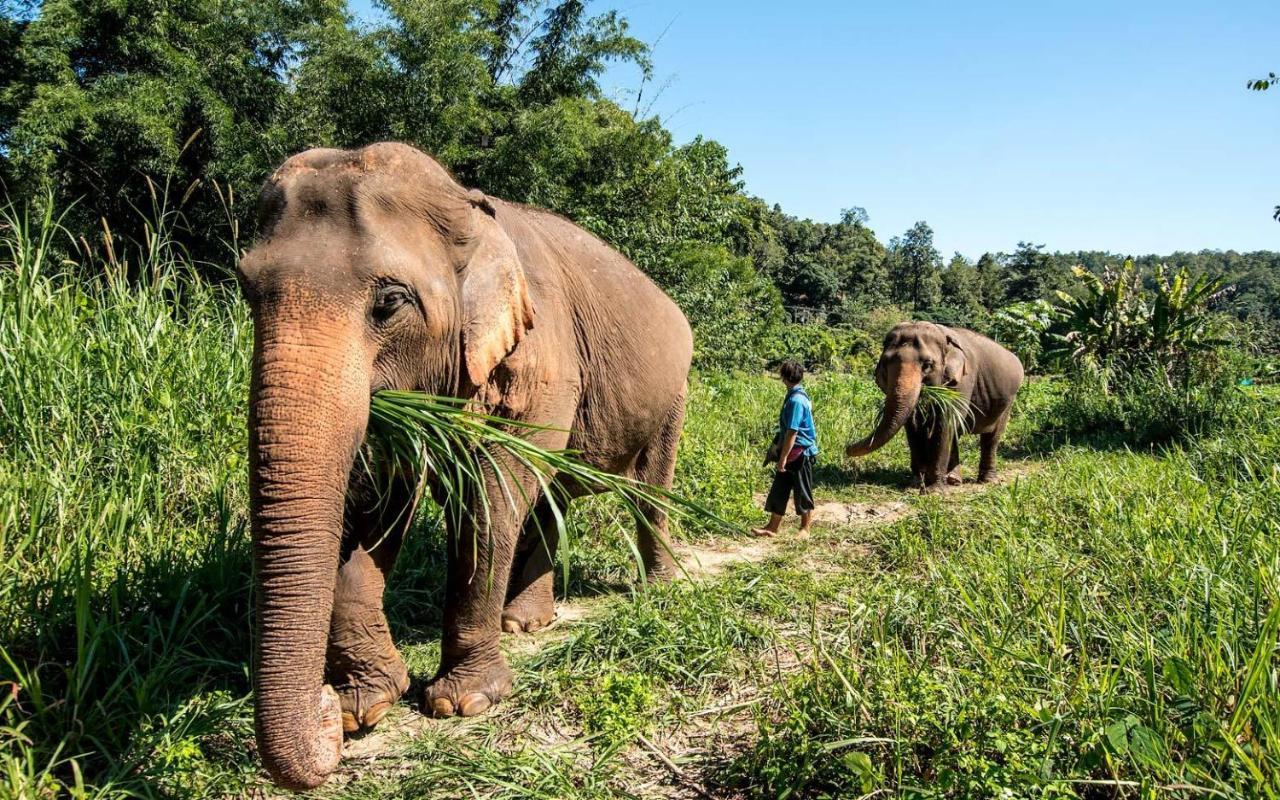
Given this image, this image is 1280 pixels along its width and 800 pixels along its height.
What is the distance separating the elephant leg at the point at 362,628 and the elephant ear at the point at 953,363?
24.6 ft

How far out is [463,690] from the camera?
334 centimetres

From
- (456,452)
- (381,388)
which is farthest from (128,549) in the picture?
(381,388)

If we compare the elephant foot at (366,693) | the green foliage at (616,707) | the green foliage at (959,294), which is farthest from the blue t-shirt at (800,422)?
the green foliage at (959,294)

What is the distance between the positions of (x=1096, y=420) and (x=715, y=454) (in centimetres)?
746

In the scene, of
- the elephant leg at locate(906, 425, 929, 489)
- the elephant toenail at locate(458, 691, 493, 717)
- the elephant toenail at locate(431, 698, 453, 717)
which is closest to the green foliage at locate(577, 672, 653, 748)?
the elephant toenail at locate(458, 691, 493, 717)

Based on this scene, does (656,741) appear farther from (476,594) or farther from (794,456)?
(794,456)

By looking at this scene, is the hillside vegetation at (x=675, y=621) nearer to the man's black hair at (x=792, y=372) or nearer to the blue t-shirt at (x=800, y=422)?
the blue t-shirt at (x=800, y=422)

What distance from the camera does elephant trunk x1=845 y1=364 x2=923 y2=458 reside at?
8570mm

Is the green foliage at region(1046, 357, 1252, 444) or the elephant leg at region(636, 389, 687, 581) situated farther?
the green foliage at region(1046, 357, 1252, 444)

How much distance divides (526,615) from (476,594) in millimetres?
1194

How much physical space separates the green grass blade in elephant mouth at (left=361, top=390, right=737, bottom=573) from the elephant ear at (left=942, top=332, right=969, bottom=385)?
707 cm

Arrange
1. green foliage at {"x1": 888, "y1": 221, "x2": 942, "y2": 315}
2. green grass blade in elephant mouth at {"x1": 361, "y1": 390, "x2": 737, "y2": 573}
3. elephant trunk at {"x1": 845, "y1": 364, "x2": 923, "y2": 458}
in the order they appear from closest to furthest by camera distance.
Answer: green grass blade in elephant mouth at {"x1": 361, "y1": 390, "x2": 737, "y2": 573} → elephant trunk at {"x1": 845, "y1": 364, "x2": 923, "y2": 458} → green foliage at {"x1": 888, "y1": 221, "x2": 942, "y2": 315}

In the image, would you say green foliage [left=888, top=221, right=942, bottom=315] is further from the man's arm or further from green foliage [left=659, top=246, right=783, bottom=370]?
the man's arm

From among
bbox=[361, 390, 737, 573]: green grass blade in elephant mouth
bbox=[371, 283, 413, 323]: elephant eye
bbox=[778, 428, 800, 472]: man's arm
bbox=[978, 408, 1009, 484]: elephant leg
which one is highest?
bbox=[371, 283, 413, 323]: elephant eye
